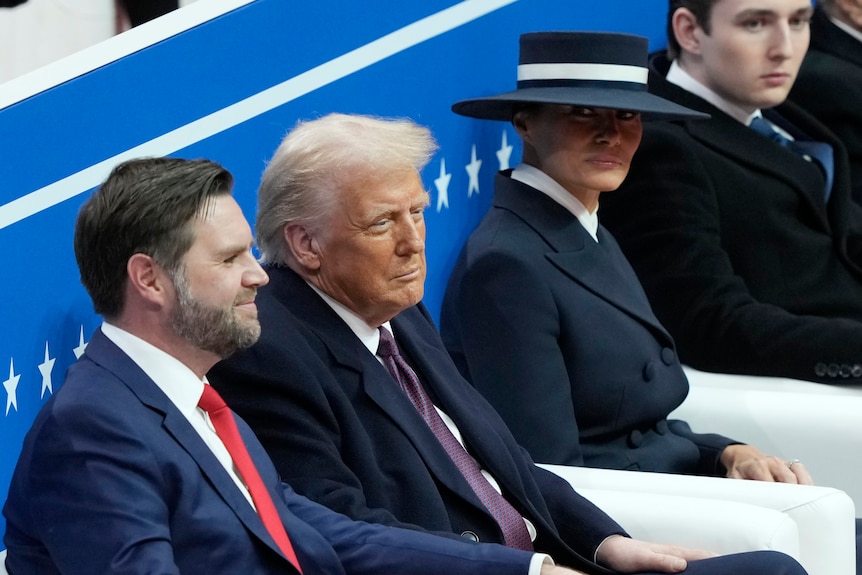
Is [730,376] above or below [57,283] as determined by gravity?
below

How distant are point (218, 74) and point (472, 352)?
2.75ft

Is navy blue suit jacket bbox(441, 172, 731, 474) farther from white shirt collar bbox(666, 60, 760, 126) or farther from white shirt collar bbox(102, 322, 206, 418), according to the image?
white shirt collar bbox(102, 322, 206, 418)

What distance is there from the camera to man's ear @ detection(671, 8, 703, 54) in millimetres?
4605

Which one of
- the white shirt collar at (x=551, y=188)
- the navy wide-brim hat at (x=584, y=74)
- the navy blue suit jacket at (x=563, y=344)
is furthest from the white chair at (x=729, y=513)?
the navy wide-brim hat at (x=584, y=74)

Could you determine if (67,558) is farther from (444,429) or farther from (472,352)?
(472,352)

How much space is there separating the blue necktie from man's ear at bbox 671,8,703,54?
0.28m

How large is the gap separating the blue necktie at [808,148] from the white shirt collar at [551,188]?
39.2 inches

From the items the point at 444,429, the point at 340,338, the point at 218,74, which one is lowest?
the point at 444,429

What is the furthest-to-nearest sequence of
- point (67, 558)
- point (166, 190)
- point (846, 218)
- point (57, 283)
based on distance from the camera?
point (846, 218), point (57, 283), point (166, 190), point (67, 558)

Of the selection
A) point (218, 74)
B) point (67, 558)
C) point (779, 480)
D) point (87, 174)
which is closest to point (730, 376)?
point (779, 480)

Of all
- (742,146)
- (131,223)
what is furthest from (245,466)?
(742,146)

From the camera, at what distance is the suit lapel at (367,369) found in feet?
9.89

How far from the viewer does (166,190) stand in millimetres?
2537

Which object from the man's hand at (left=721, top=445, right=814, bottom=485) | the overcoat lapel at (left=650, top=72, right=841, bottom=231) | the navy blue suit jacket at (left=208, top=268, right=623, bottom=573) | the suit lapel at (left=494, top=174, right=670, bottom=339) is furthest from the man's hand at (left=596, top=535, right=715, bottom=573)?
the overcoat lapel at (left=650, top=72, right=841, bottom=231)
